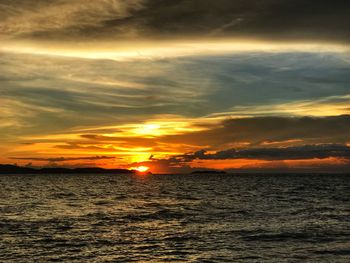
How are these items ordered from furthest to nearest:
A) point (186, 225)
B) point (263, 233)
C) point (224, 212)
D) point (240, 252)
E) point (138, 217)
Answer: point (224, 212) → point (138, 217) → point (186, 225) → point (263, 233) → point (240, 252)

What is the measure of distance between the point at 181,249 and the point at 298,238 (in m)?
9.64

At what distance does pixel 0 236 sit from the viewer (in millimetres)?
33562

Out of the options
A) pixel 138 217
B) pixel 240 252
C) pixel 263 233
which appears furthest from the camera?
pixel 138 217

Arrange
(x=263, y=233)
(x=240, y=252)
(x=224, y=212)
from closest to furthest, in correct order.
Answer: (x=240, y=252) < (x=263, y=233) < (x=224, y=212)

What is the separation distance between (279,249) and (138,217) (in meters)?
21.5

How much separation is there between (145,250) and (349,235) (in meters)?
16.3

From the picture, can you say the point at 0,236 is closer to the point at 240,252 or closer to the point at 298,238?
the point at 240,252

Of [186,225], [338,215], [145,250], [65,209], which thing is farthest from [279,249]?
[65,209]

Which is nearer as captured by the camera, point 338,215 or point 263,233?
point 263,233

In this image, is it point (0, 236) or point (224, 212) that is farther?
point (224, 212)

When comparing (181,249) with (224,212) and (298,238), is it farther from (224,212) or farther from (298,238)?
(224,212)

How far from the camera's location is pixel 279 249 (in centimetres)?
2867

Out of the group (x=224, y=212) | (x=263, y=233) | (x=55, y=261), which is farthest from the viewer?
(x=224, y=212)

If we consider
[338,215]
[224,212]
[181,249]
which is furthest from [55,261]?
[338,215]
